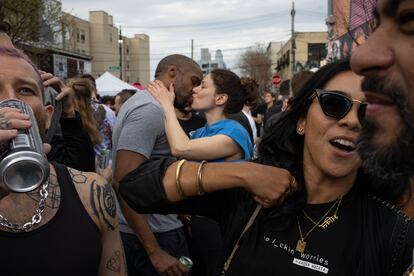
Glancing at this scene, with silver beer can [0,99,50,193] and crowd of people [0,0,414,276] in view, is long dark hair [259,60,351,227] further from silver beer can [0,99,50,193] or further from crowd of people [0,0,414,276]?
silver beer can [0,99,50,193]

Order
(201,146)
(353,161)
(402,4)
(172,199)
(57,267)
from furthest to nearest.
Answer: (201,146), (353,161), (172,199), (57,267), (402,4)

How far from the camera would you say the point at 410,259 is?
1537 mm

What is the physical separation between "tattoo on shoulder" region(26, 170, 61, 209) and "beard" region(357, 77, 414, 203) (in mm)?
1205

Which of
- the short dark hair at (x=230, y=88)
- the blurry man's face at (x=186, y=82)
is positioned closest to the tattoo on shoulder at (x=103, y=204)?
the short dark hair at (x=230, y=88)

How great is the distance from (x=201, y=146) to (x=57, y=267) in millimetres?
1345

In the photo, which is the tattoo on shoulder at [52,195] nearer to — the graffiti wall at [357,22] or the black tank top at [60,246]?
the black tank top at [60,246]

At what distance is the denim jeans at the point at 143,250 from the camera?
312 cm

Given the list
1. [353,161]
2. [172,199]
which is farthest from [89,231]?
[353,161]

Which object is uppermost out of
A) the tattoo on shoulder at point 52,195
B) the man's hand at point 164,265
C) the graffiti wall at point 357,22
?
the graffiti wall at point 357,22

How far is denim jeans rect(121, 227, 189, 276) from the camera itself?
3.12 metres

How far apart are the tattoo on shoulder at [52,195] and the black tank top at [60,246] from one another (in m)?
0.02

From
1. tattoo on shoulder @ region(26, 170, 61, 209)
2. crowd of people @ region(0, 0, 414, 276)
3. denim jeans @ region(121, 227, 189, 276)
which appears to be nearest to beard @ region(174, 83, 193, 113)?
denim jeans @ region(121, 227, 189, 276)

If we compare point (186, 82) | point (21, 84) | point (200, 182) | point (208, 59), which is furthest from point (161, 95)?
point (208, 59)

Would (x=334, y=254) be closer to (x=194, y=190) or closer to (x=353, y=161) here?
(x=353, y=161)
